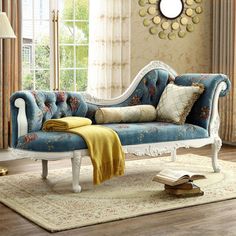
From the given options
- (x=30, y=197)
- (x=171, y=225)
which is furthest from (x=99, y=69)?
(x=171, y=225)

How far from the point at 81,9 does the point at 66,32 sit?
0.32m

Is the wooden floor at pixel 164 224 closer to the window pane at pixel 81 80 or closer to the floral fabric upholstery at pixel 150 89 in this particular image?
the floral fabric upholstery at pixel 150 89

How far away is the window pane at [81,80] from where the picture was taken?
22.2 feet

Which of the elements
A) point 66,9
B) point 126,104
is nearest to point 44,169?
point 126,104

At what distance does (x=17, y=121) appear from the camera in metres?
4.75

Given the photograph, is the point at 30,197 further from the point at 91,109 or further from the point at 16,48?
the point at 16,48

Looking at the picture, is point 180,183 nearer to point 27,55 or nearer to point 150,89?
point 150,89

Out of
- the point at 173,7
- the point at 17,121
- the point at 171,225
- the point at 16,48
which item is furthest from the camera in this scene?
the point at 173,7

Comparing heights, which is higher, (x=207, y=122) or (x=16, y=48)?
(x=16, y=48)

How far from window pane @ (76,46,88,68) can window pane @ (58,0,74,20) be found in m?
0.37

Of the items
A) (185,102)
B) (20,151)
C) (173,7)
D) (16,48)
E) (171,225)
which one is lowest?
(171,225)

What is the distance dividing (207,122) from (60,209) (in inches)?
73.2

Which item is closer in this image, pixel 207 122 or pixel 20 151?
pixel 20 151

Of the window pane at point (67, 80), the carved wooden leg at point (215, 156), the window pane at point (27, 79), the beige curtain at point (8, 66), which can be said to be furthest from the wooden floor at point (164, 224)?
the window pane at point (67, 80)
